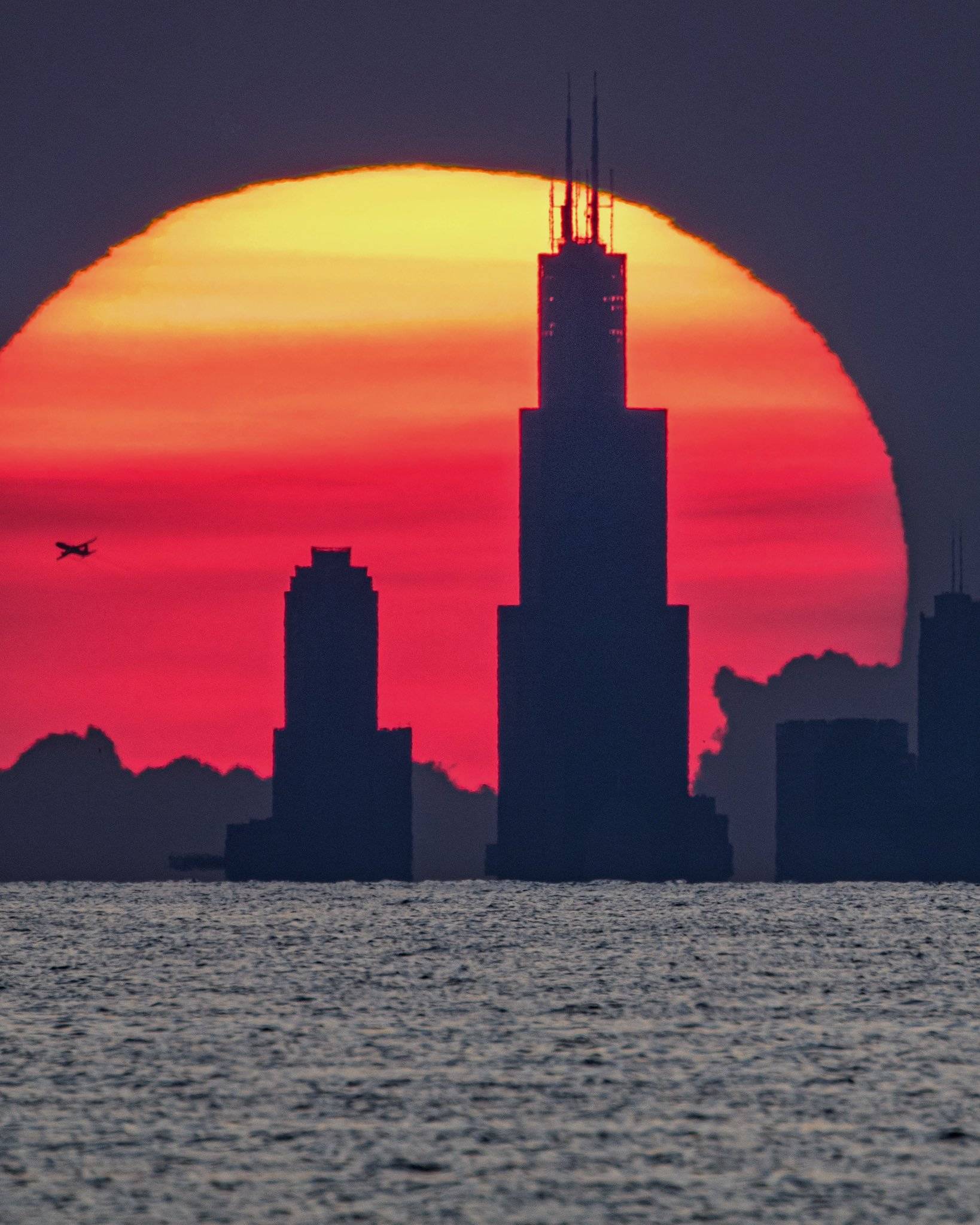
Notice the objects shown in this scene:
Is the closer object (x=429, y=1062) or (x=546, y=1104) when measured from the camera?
(x=546, y=1104)

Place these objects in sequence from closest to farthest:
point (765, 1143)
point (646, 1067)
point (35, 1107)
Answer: point (765, 1143) < point (35, 1107) < point (646, 1067)

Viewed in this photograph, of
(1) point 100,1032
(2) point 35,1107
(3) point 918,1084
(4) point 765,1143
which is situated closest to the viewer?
(4) point 765,1143

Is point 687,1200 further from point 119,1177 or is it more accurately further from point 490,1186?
point 119,1177

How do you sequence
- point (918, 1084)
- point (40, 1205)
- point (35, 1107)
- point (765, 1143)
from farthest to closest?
point (918, 1084) → point (35, 1107) → point (765, 1143) → point (40, 1205)

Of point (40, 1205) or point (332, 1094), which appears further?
point (332, 1094)

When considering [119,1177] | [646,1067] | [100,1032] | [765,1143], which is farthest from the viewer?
[100,1032]

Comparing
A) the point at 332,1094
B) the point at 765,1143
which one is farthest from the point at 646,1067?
the point at 765,1143

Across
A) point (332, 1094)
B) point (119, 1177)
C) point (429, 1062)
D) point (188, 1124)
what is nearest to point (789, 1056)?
point (429, 1062)

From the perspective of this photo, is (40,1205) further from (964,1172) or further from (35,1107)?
(964,1172)
